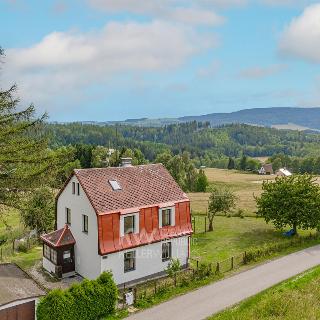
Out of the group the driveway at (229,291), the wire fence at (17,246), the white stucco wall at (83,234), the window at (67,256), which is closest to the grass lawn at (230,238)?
the driveway at (229,291)

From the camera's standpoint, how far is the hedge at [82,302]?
79.4ft

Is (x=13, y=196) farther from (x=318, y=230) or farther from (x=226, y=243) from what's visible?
(x=318, y=230)

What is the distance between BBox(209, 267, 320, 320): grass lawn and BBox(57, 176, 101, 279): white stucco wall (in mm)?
9725

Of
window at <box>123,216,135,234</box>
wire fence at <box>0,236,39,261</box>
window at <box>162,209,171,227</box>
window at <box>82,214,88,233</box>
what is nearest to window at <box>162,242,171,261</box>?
window at <box>162,209,171,227</box>

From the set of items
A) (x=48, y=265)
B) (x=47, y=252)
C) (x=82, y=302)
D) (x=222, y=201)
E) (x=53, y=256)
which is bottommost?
(x=48, y=265)

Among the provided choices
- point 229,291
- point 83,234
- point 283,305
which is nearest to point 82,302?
point 83,234

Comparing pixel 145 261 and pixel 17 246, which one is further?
pixel 17 246

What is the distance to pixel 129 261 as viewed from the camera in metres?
31.6

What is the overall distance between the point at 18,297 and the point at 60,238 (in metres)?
8.36

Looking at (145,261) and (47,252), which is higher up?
(47,252)

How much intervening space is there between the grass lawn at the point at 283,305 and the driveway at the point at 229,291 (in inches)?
42.2

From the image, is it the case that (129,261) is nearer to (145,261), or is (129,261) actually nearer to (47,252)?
(145,261)

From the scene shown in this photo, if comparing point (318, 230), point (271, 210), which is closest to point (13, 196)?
point (271, 210)

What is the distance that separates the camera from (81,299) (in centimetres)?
2525
